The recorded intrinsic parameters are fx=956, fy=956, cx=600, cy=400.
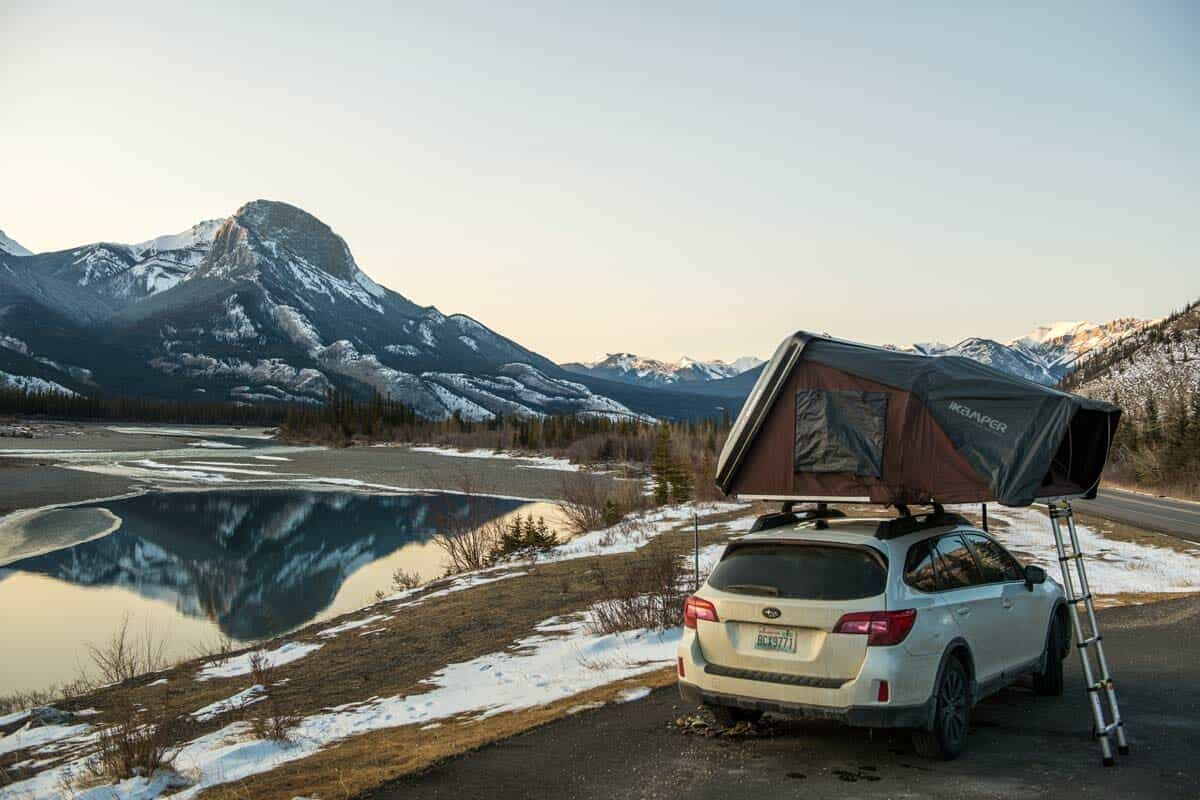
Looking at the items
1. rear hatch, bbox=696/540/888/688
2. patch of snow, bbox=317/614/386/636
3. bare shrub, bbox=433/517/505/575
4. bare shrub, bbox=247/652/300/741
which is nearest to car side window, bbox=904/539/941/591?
rear hatch, bbox=696/540/888/688

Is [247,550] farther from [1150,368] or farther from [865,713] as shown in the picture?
[1150,368]

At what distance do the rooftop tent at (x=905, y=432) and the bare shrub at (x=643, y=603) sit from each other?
517 cm

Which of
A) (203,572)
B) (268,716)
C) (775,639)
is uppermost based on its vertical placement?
(775,639)

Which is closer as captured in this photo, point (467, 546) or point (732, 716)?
point (732, 716)

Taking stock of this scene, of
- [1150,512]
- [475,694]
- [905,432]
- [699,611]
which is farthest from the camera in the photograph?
[1150,512]

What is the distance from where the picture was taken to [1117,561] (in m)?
20.1

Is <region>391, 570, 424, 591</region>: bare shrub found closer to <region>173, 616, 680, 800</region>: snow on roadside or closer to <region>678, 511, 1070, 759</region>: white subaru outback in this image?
<region>173, 616, 680, 800</region>: snow on roadside

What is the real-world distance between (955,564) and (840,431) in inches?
55.1

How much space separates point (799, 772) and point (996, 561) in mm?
2793

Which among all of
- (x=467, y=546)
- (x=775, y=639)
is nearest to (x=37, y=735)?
(x=775, y=639)

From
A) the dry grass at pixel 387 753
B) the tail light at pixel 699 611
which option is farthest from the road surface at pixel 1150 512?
the tail light at pixel 699 611

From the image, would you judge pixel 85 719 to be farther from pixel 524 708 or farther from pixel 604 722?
pixel 604 722

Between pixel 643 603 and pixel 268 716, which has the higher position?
pixel 643 603

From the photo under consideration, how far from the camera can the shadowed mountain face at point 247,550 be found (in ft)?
78.1
